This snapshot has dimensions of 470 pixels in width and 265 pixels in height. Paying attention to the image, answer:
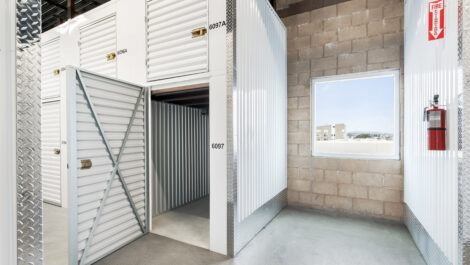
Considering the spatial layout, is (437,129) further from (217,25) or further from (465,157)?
(217,25)

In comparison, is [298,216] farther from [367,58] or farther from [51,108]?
[51,108]

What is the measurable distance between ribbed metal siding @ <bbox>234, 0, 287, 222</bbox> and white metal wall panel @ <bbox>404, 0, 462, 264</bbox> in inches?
86.8

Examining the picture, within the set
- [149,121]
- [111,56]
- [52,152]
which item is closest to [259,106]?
[149,121]

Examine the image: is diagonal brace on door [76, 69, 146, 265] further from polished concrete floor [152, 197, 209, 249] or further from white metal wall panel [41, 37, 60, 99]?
white metal wall panel [41, 37, 60, 99]

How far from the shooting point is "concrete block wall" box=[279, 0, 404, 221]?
4.23m

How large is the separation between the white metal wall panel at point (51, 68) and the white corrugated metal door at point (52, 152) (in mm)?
276

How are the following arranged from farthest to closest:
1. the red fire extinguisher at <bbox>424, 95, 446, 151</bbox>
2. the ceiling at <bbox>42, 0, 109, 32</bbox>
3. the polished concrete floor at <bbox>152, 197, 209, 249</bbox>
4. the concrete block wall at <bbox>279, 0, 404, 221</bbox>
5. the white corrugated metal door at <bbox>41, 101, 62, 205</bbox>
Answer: the ceiling at <bbox>42, 0, 109, 32</bbox> < the white corrugated metal door at <bbox>41, 101, 62, 205</bbox> < the concrete block wall at <bbox>279, 0, 404, 221</bbox> < the polished concrete floor at <bbox>152, 197, 209, 249</bbox> < the red fire extinguisher at <bbox>424, 95, 446, 151</bbox>

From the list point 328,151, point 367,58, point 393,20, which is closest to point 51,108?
point 328,151

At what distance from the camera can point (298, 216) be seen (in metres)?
4.54

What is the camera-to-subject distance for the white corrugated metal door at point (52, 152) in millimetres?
5160

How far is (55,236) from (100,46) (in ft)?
11.7

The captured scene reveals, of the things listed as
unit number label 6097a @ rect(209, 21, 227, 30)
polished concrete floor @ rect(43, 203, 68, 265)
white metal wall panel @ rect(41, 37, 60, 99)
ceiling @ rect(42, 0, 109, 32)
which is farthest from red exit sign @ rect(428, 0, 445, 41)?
ceiling @ rect(42, 0, 109, 32)

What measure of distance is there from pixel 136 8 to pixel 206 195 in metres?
4.65

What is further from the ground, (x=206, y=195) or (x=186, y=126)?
(x=186, y=126)
